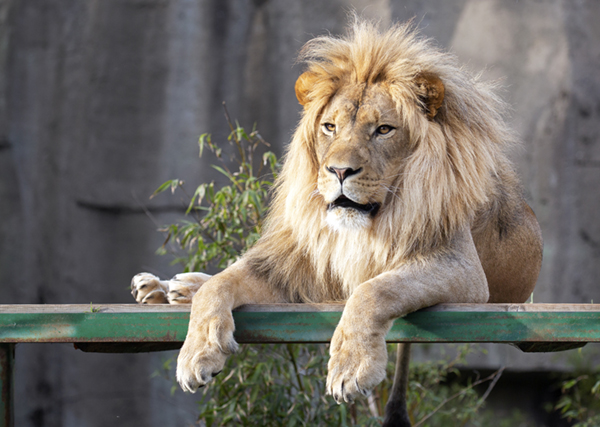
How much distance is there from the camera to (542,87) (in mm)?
5336

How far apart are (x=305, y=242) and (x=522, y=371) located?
Answer: 3.91 meters

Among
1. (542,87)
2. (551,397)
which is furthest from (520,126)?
(551,397)

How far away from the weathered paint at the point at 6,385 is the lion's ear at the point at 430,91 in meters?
1.49

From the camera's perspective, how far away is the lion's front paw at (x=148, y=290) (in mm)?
2324

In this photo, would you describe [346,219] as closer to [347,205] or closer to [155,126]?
[347,205]

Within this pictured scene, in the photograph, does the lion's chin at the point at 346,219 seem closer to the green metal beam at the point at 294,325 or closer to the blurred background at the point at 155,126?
the green metal beam at the point at 294,325

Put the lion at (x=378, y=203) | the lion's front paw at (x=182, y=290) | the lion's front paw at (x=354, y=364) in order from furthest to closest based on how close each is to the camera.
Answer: the lion's front paw at (x=182, y=290) < the lion at (x=378, y=203) < the lion's front paw at (x=354, y=364)

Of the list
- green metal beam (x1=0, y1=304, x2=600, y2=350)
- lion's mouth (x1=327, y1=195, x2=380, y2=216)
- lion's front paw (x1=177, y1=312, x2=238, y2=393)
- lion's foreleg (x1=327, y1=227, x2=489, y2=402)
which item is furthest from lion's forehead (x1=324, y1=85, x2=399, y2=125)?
lion's front paw (x1=177, y1=312, x2=238, y2=393)

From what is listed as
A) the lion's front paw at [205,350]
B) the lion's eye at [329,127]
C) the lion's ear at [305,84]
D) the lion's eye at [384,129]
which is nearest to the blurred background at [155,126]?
the lion's ear at [305,84]

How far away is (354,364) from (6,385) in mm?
1031

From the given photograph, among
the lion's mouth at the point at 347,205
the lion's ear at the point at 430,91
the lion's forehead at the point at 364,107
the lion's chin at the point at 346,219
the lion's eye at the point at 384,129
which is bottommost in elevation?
the lion's chin at the point at 346,219

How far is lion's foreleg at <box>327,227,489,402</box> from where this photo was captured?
1.64m

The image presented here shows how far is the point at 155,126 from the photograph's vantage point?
5.56 metres

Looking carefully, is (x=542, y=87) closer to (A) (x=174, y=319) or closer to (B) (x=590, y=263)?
(B) (x=590, y=263)
